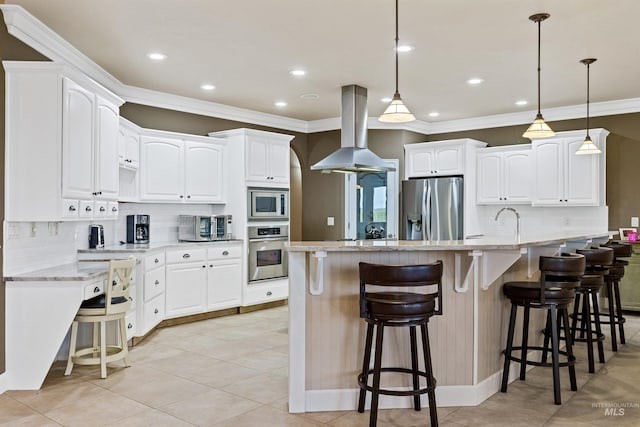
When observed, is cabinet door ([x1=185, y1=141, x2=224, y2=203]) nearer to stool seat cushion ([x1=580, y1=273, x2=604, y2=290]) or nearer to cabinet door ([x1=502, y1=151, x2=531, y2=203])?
cabinet door ([x1=502, y1=151, x2=531, y2=203])

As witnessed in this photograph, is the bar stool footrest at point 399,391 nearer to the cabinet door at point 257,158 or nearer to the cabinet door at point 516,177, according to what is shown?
the cabinet door at point 257,158

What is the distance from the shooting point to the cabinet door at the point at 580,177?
6.45 m

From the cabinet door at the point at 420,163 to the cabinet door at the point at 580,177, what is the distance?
1860 mm

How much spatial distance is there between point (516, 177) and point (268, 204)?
3.45 m

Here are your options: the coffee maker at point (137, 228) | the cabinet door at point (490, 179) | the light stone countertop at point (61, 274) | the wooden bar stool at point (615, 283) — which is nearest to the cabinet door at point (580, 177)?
the cabinet door at point (490, 179)

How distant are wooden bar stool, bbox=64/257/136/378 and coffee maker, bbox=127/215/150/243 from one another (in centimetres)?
147

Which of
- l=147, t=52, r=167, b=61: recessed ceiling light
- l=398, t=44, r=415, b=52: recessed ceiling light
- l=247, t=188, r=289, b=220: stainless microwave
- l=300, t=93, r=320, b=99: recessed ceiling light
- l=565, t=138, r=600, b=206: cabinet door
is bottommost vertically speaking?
l=247, t=188, r=289, b=220: stainless microwave

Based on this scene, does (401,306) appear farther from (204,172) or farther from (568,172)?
(568,172)

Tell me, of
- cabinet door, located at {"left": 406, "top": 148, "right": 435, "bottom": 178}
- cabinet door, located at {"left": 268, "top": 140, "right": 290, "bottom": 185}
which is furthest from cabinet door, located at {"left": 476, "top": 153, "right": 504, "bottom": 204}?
cabinet door, located at {"left": 268, "top": 140, "right": 290, "bottom": 185}

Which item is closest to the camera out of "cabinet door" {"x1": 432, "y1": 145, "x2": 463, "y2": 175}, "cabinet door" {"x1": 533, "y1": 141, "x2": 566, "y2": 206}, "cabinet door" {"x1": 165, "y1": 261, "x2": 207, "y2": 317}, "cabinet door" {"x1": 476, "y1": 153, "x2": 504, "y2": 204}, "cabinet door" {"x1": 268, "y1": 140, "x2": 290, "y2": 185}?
"cabinet door" {"x1": 165, "y1": 261, "x2": 207, "y2": 317}

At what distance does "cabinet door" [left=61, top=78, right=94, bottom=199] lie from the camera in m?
3.80

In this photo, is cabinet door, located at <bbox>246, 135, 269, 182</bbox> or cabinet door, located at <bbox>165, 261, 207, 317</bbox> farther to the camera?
cabinet door, located at <bbox>246, 135, 269, 182</bbox>

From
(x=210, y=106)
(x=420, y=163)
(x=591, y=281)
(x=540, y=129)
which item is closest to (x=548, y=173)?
(x=420, y=163)

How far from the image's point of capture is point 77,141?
3973 mm
